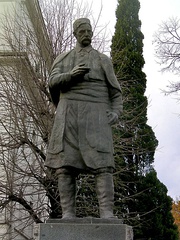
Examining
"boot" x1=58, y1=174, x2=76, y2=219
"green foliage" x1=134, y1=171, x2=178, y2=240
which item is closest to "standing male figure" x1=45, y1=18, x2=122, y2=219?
"boot" x1=58, y1=174, x2=76, y2=219

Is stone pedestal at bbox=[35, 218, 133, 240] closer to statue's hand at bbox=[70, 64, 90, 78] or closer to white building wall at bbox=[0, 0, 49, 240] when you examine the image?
statue's hand at bbox=[70, 64, 90, 78]

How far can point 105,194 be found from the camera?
4383 mm

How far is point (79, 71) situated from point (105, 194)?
4.41 feet

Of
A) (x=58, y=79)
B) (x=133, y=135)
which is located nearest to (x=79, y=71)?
(x=58, y=79)

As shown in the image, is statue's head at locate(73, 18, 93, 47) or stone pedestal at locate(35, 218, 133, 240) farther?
statue's head at locate(73, 18, 93, 47)

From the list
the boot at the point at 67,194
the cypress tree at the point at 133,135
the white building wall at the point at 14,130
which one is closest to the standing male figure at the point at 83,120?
the boot at the point at 67,194

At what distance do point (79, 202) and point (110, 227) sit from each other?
8.00 metres

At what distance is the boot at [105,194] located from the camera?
433cm

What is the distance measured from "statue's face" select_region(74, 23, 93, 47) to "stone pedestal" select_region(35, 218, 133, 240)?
6.83 ft

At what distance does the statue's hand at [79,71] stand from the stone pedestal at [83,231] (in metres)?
1.58

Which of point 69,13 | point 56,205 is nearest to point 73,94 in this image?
point 56,205

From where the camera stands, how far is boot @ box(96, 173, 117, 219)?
14.2 ft

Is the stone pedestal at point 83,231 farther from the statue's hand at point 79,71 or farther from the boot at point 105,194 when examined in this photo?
the statue's hand at point 79,71

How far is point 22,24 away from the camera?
1453 cm
